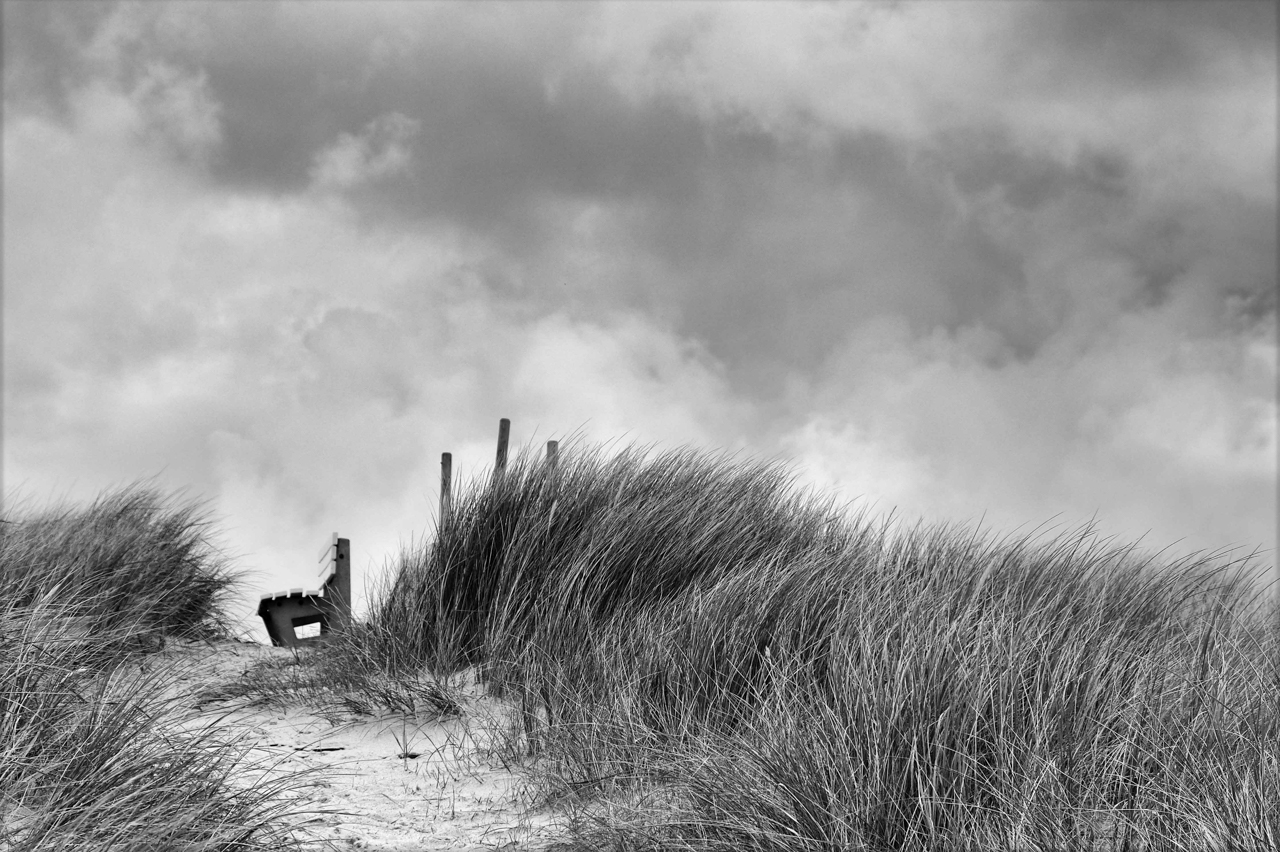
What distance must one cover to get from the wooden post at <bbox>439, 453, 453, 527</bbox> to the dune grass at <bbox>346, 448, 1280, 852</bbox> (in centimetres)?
7

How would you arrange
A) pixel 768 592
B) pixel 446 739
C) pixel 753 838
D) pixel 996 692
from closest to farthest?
pixel 753 838
pixel 996 692
pixel 446 739
pixel 768 592

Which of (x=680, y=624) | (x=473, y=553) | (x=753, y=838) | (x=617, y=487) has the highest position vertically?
(x=617, y=487)

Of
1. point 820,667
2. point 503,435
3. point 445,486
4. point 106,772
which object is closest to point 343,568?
point 503,435

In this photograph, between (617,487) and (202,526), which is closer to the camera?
(617,487)

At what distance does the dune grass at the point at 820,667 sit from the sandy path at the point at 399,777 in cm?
21

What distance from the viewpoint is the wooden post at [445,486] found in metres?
5.54

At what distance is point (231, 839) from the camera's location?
111 inches

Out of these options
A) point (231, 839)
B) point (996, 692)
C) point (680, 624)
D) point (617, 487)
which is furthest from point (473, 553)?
point (996, 692)

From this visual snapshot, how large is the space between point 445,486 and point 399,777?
3.63 metres

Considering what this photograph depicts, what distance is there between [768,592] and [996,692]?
4.45 ft

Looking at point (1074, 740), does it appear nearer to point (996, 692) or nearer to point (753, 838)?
point (996, 692)

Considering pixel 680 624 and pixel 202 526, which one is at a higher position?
pixel 202 526

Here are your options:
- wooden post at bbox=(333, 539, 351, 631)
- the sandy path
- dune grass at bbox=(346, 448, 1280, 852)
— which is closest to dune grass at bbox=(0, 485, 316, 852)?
the sandy path

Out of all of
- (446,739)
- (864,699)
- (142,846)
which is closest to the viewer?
(142,846)
